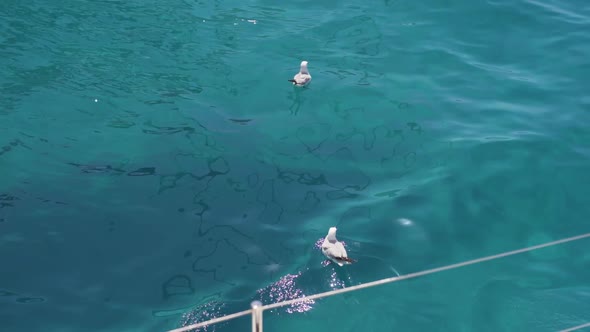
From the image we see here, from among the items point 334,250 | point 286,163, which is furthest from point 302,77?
point 334,250

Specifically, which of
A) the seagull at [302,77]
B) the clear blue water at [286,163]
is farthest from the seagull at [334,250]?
the seagull at [302,77]

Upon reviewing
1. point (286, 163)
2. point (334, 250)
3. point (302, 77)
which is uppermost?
point (302, 77)

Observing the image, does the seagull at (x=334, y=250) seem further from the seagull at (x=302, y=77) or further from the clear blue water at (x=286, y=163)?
the seagull at (x=302, y=77)

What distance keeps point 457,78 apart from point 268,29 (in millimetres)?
6464

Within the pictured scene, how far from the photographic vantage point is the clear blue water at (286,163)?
9.48 meters

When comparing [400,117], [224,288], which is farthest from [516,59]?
[224,288]

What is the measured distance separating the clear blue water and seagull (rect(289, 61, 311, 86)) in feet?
1.13

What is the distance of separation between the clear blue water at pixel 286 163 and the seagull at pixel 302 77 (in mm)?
345

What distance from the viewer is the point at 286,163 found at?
12523 mm

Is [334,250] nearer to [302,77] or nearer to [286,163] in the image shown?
[286,163]

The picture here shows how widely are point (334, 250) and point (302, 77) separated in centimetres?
663

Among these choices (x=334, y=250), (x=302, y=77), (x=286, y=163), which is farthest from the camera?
(x=302, y=77)

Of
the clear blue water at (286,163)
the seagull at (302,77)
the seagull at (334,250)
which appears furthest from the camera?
the seagull at (302,77)

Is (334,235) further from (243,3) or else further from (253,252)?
(243,3)
